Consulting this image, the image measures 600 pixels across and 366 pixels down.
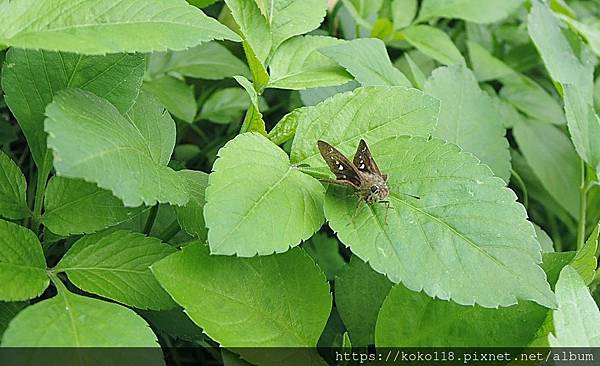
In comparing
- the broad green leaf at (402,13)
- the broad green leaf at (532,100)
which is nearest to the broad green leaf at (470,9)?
the broad green leaf at (402,13)

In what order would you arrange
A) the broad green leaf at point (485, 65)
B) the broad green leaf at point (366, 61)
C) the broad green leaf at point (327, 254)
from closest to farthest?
the broad green leaf at point (366, 61) → the broad green leaf at point (327, 254) → the broad green leaf at point (485, 65)

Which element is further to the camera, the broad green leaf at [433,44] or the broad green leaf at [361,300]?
the broad green leaf at [433,44]

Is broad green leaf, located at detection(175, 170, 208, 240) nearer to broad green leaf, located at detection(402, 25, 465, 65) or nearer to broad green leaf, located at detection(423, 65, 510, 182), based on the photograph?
broad green leaf, located at detection(423, 65, 510, 182)

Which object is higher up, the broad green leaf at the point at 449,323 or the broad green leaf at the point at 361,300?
the broad green leaf at the point at 449,323

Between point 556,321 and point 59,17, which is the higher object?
point 59,17

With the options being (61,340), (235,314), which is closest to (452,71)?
(235,314)

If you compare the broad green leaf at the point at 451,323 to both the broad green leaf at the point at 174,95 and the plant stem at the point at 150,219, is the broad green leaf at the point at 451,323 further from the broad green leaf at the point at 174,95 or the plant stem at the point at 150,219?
the broad green leaf at the point at 174,95

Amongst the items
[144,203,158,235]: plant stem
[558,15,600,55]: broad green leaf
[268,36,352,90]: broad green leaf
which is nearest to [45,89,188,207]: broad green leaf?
[144,203,158,235]: plant stem

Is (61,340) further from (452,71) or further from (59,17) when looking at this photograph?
(452,71)
